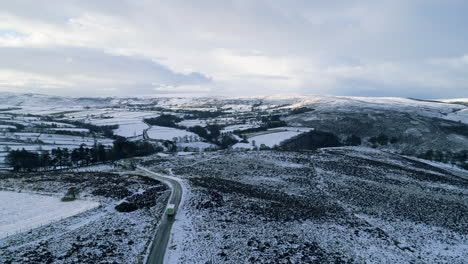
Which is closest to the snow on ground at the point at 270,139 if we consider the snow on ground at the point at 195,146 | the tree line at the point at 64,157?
the snow on ground at the point at 195,146

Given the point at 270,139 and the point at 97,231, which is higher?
the point at 97,231

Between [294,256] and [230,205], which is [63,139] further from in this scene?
[294,256]

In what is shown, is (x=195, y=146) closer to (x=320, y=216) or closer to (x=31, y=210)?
(x=31, y=210)

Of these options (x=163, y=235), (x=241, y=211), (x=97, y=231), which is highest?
(x=97, y=231)

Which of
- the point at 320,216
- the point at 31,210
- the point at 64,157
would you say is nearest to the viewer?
the point at 31,210

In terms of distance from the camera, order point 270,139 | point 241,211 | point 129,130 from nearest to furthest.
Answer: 1. point 241,211
2. point 270,139
3. point 129,130

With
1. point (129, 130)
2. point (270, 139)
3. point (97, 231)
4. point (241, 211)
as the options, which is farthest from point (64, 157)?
point (270, 139)

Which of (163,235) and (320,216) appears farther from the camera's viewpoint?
(320,216)
